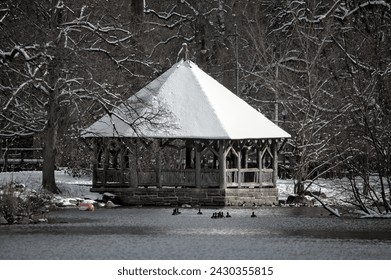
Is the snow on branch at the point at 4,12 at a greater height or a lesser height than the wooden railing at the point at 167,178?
greater

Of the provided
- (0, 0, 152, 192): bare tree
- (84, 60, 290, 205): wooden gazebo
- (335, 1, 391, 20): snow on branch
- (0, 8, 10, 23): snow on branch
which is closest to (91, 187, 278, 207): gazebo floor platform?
(84, 60, 290, 205): wooden gazebo

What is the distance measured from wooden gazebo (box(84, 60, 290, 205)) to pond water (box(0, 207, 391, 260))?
208 inches

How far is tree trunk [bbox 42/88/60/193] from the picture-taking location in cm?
5091

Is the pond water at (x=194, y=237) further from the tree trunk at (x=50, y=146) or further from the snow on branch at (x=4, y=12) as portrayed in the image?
the snow on branch at (x=4, y=12)

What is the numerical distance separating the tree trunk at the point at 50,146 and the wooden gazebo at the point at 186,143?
62.5 inches

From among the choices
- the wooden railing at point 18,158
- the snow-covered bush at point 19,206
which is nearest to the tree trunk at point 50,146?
the snow-covered bush at point 19,206

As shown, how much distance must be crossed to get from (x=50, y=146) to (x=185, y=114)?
5.66m

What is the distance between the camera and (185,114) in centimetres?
5316

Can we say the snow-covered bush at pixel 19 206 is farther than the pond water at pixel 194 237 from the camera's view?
Yes

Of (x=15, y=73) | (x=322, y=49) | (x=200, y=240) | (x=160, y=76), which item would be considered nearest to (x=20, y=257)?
(x=200, y=240)

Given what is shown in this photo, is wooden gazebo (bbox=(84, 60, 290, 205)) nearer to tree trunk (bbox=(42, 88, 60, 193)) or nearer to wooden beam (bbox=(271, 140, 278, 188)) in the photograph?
wooden beam (bbox=(271, 140, 278, 188))

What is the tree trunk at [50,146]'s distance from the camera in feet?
167

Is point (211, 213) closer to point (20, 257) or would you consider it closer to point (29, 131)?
point (29, 131)
